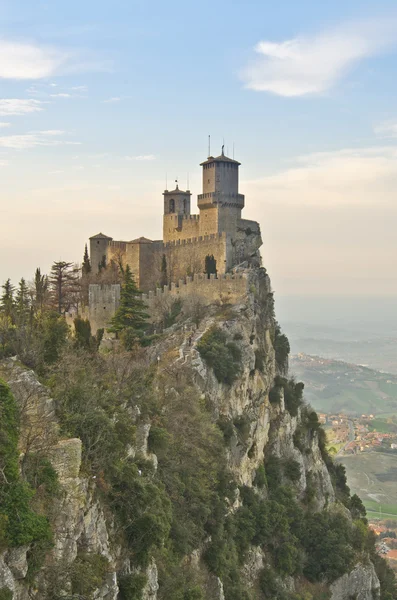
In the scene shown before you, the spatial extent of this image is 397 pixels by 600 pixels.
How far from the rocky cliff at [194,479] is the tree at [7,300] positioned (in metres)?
8.53

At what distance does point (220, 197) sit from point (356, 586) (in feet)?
96.4

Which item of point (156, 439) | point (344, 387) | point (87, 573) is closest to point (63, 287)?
point (156, 439)

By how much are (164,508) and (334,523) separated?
23859mm

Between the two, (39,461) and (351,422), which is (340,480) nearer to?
(39,461)

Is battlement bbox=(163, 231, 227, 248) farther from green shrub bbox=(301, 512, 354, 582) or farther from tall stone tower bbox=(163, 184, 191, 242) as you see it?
green shrub bbox=(301, 512, 354, 582)

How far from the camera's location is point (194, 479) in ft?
81.8

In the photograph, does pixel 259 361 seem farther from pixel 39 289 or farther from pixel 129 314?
pixel 39 289

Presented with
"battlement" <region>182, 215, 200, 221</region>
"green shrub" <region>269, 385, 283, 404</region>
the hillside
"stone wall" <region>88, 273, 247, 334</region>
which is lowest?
the hillside

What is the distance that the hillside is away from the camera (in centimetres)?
14662

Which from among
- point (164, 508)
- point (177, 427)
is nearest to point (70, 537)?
point (164, 508)

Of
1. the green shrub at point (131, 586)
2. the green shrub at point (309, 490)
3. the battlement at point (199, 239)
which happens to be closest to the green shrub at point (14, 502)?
the green shrub at point (131, 586)

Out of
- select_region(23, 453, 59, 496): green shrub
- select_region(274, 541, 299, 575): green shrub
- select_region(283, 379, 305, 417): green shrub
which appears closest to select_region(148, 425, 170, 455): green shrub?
select_region(23, 453, 59, 496): green shrub

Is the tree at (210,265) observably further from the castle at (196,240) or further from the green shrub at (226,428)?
the green shrub at (226,428)

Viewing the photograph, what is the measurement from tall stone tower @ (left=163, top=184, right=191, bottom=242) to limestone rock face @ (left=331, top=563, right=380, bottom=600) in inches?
1096
